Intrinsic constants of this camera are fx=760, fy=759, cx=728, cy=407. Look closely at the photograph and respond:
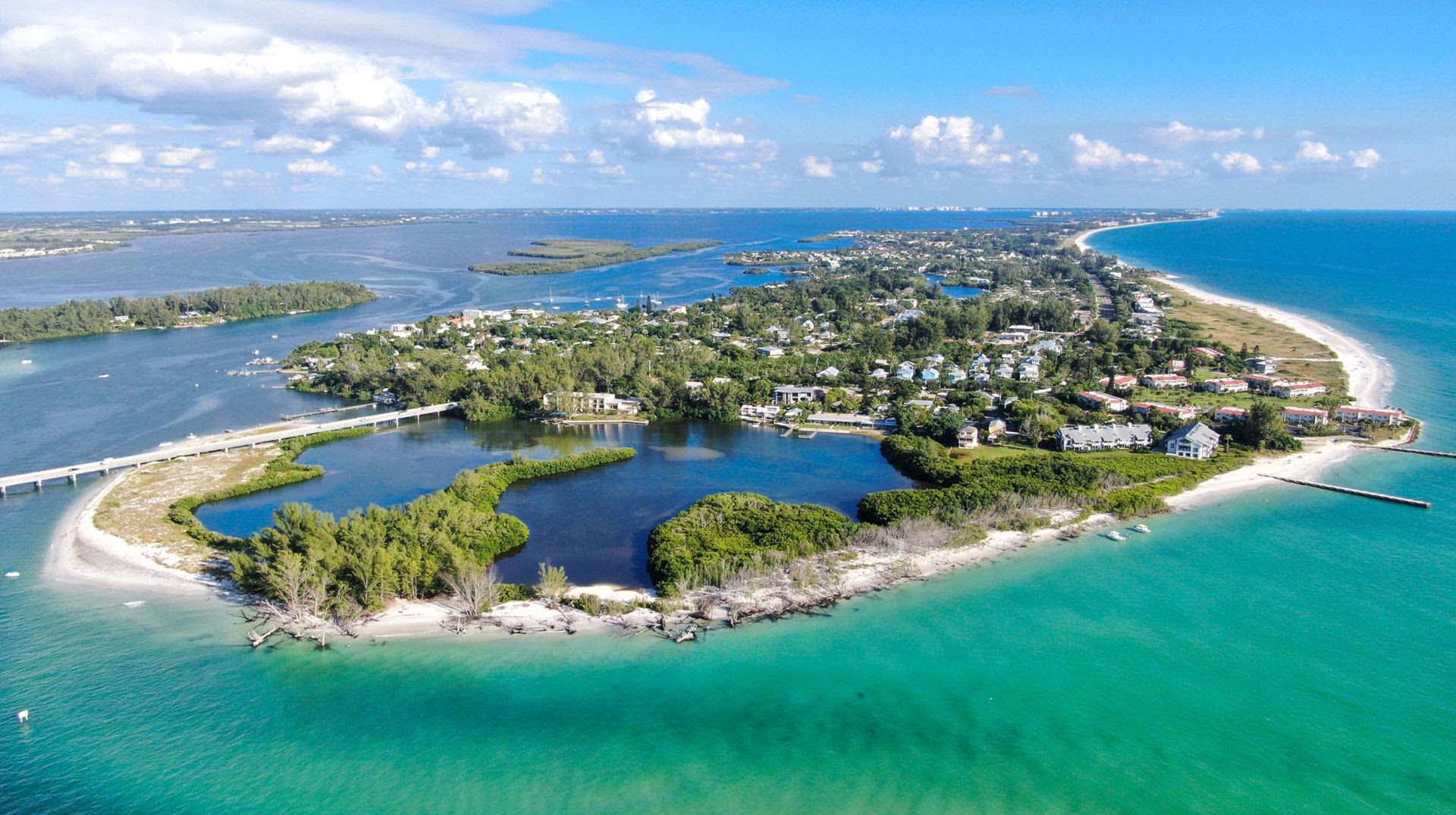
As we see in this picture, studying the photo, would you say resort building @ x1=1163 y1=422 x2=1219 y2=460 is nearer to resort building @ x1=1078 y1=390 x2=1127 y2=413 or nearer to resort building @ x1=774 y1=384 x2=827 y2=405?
resort building @ x1=1078 y1=390 x2=1127 y2=413

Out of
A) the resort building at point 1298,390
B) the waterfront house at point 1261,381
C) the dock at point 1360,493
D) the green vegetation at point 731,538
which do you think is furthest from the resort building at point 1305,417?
the green vegetation at point 731,538

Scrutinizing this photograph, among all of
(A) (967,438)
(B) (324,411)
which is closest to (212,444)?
(B) (324,411)

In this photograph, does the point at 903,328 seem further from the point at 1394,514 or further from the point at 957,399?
the point at 1394,514

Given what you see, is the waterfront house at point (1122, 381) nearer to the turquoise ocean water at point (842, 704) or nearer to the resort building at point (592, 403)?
the turquoise ocean water at point (842, 704)

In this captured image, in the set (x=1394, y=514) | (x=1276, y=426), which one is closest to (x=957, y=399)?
(x=1276, y=426)

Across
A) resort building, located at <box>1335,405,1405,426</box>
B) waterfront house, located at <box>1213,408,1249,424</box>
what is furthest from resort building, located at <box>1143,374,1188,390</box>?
resort building, located at <box>1335,405,1405,426</box>

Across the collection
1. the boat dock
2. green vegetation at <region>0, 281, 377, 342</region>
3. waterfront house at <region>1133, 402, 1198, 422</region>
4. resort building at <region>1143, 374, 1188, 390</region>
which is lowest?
the boat dock

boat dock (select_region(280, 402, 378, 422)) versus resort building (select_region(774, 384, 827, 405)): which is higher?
resort building (select_region(774, 384, 827, 405))
